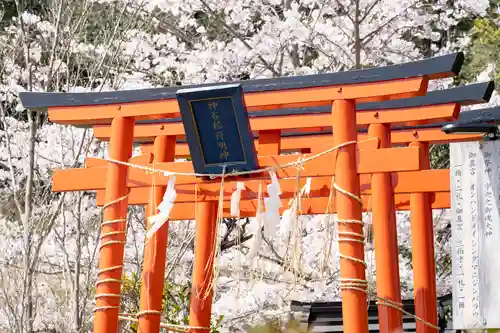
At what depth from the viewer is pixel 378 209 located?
5.89 meters

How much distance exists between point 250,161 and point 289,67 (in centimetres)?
606

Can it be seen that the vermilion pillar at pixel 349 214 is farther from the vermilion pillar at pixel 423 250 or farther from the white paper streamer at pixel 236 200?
the vermilion pillar at pixel 423 250

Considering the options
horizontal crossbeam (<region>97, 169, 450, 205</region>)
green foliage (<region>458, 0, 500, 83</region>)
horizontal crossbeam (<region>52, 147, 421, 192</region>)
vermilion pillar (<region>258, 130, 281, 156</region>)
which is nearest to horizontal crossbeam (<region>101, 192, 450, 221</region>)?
horizontal crossbeam (<region>97, 169, 450, 205</region>)

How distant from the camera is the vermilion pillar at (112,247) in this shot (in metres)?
5.67

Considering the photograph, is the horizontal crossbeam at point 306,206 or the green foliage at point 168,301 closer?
the horizontal crossbeam at point 306,206

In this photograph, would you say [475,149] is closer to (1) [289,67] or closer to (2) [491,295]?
(2) [491,295]

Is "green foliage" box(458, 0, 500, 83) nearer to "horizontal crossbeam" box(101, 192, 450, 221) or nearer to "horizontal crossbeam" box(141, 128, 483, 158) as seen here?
"horizontal crossbeam" box(101, 192, 450, 221)

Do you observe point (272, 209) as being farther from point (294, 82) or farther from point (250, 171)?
point (294, 82)

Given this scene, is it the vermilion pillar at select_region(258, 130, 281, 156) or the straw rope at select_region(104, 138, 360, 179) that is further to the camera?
the vermilion pillar at select_region(258, 130, 281, 156)

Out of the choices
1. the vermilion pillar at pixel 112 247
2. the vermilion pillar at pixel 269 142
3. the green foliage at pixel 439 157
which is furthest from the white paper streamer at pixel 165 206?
the green foliage at pixel 439 157

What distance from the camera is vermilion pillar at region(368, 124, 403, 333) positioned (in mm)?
5652

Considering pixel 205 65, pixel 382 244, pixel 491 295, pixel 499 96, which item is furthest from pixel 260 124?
pixel 499 96

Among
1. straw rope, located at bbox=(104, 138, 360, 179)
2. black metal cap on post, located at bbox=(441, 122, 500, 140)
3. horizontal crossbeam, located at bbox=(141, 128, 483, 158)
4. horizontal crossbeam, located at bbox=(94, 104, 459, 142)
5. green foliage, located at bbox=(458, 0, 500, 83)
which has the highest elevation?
green foliage, located at bbox=(458, 0, 500, 83)

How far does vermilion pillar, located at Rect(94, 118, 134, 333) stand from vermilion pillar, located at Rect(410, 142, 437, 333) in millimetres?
2383
